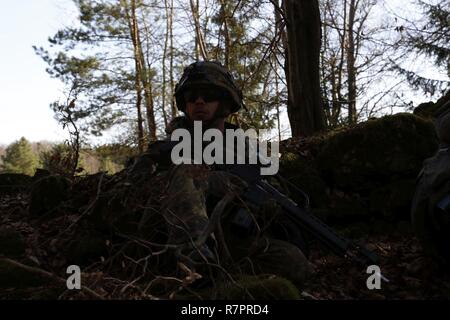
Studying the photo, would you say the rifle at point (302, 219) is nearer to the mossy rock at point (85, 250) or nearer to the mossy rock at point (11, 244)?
the mossy rock at point (85, 250)

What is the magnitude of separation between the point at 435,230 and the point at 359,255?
0.56m

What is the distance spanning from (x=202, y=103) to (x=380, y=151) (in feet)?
6.68

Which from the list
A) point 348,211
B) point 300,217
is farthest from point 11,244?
point 348,211

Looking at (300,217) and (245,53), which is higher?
(245,53)

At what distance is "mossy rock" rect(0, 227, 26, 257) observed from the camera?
359 centimetres

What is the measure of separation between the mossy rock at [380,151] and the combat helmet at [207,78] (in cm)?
142

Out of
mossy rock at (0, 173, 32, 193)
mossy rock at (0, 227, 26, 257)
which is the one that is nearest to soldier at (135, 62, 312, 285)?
mossy rock at (0, 227, 26, 257)

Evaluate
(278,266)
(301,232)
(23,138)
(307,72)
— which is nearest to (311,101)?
(307,72)

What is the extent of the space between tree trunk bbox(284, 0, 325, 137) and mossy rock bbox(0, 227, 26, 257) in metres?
4.80

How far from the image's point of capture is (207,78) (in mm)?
4125

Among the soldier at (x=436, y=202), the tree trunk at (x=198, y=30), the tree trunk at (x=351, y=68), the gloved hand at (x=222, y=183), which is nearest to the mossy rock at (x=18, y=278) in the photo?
the gloved hand at (x=222, y=183)

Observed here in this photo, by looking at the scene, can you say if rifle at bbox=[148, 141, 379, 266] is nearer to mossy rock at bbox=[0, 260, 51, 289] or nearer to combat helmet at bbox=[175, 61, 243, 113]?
A: combat helmet at bbox=[175, 61, 243, 113]

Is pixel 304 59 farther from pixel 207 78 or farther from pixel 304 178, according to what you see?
pixel 207 78

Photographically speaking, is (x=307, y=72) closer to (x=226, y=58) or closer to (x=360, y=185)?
(x=360, y=185)
